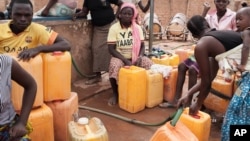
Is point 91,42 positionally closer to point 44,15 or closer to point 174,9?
point 44,15

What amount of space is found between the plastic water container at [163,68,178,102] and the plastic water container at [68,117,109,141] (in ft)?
6.41

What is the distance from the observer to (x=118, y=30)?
4.27 metres

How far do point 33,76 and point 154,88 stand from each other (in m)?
1.92

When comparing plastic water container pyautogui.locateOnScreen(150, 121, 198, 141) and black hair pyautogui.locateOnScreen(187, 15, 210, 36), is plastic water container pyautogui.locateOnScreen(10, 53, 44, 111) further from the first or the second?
black hair pyautogui.locateOnScreen(187, 15, 210, 36)

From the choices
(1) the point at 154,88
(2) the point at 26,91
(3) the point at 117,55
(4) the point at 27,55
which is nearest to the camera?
(2) the point at 26,91

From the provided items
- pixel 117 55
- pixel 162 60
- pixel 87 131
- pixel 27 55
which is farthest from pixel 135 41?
pixel 87 131

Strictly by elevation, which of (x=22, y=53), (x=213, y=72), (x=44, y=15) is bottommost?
(x=213, y=72)

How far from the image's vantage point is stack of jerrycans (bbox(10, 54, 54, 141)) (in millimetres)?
2525

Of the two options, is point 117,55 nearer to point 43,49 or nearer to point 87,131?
point 43,49

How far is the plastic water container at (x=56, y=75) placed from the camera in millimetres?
2779

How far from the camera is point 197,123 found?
2.56 m

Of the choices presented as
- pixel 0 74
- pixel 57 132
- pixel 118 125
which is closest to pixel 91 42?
pixel 118 125

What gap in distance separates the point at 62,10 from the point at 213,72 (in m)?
2.77

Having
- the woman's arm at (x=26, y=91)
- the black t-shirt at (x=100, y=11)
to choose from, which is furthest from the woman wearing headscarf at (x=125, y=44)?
the woman's arm at (x=26, y=91)
